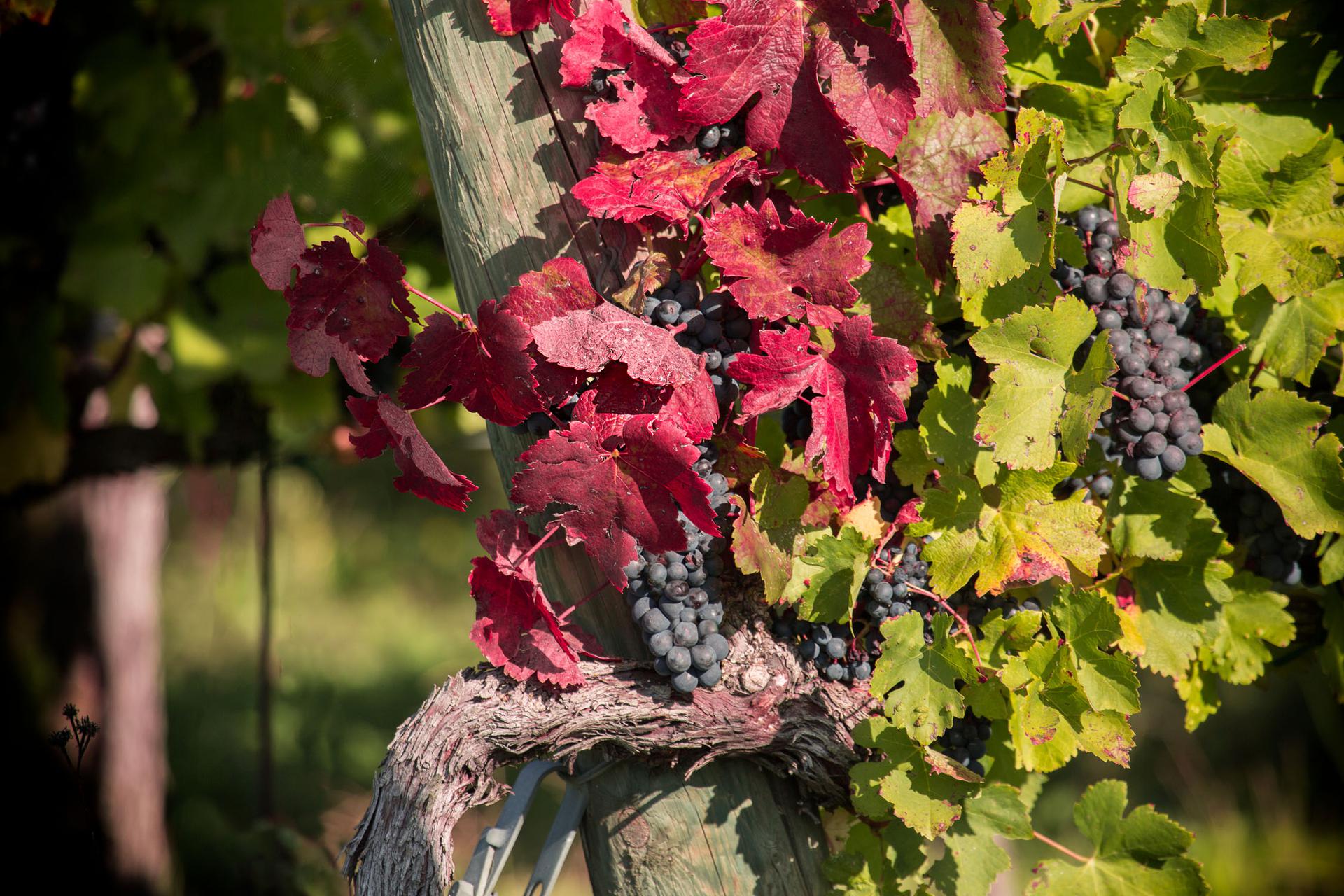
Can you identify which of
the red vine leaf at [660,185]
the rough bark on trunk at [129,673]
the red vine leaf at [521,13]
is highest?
the red vine leaf at [521,13]

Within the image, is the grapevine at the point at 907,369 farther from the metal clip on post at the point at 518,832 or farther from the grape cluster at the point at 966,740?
the metal clip on post at the point at 518,832

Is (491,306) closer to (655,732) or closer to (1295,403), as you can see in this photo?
(655,732)

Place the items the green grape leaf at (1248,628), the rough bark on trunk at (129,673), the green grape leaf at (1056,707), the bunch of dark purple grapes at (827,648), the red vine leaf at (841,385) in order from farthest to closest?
the rough bark on trunk at (129,673), the green grape leaf at (1248,628), the bunch of dark purple grapes at (827,648), the green grape leaf at (1056,707), the red vine leaf at (841,385)

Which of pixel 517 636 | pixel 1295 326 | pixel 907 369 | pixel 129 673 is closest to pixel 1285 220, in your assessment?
pixel 1295 326

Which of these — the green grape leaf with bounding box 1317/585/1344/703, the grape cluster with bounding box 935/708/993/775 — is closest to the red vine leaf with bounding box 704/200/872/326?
the grape cluster with bounding box 935/708/993/775

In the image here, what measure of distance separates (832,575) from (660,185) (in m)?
0.48

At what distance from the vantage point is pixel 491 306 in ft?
3.14

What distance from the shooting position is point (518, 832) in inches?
43.9

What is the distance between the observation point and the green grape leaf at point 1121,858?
1.10 m

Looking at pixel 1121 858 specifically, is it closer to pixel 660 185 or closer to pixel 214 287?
pixel 660 185

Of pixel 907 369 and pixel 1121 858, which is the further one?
pixel 1121 858

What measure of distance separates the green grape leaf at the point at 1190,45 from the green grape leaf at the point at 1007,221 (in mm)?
140

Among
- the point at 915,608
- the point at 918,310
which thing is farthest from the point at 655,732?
the point at 918,310

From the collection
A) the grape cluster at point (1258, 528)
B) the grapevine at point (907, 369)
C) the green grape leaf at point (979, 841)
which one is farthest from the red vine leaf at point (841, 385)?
the grape cluster at point (1258, 528)
